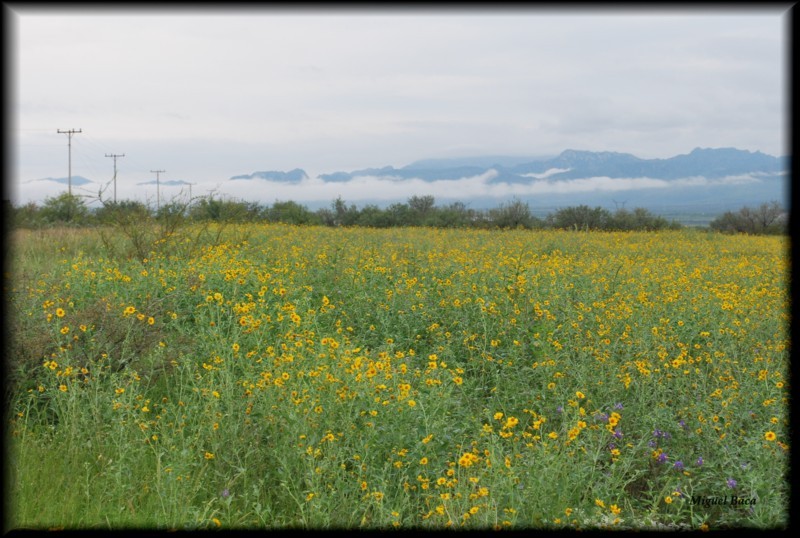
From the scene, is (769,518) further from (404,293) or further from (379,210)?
(379,210)

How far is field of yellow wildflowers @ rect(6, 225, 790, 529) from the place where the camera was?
3021 mm

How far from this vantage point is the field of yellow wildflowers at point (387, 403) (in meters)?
3.02

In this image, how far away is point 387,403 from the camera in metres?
3.59

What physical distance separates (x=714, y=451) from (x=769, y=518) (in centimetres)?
79

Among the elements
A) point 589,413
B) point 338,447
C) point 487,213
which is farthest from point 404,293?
point 487,213

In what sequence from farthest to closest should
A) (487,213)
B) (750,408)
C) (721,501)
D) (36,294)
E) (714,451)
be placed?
(487,213)
(36,294)
(750,408)
(714,451)
(721,501)

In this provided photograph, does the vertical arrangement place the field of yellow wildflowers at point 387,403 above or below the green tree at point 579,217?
below

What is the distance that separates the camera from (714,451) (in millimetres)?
3686

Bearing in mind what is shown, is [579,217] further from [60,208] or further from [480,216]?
[60,208]

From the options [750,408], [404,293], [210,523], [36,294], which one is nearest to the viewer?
[210,523]

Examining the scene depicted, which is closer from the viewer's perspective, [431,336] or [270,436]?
[270,436]
